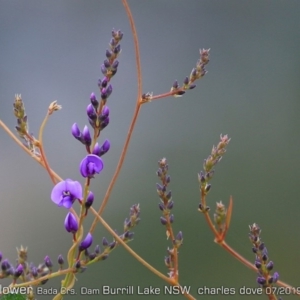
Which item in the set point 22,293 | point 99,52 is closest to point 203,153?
point 99,52

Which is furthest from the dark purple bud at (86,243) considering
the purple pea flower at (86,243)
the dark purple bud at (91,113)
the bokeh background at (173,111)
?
the bokeh background at (173,111)

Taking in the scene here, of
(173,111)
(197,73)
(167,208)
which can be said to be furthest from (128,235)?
(173,111)

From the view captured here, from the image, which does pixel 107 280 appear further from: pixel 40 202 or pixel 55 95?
pixel 55 95

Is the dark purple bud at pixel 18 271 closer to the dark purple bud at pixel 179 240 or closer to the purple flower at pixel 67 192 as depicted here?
the purple flower at pixel 67 192

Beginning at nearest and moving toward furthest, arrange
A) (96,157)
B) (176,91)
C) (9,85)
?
(96,157)
(176,91)
(9,85)

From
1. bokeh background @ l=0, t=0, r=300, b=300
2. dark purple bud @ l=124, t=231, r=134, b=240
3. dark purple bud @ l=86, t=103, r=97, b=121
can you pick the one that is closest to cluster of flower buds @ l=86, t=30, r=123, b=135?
dark purple bud @ l=86, t=103, r=97, b=121

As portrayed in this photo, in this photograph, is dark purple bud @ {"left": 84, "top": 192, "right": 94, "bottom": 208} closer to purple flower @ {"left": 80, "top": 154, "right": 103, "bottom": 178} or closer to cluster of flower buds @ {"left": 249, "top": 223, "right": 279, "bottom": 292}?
purple flower @ {"left": 80, "top": 154, "right": 103, "bottom": 178}
